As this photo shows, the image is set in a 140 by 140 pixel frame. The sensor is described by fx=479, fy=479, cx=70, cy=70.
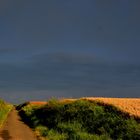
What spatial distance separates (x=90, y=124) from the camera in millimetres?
34438

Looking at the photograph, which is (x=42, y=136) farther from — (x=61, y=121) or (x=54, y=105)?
(x=54, y=105)

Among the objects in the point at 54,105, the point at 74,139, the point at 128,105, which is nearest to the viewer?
the point at 74,139

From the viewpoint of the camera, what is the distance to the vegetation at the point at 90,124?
1160 inches

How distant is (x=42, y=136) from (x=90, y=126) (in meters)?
3.46

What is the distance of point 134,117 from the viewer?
31859 mm

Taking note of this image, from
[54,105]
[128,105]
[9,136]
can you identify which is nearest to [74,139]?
[9,136]

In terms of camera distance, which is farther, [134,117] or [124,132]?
[134,117]

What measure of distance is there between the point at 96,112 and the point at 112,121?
3948mm

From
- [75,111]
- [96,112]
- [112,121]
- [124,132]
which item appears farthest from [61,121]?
[124,132]

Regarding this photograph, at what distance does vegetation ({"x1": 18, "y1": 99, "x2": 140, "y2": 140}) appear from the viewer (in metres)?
29.5

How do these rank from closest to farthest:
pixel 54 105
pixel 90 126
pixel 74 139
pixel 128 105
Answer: pixel 74 139
pixel 90 126
pixel 128 105
pixel 54 105

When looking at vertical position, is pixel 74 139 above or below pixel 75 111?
below

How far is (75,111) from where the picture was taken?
129 feet

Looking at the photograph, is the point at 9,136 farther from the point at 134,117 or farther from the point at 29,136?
the point at 134,117
